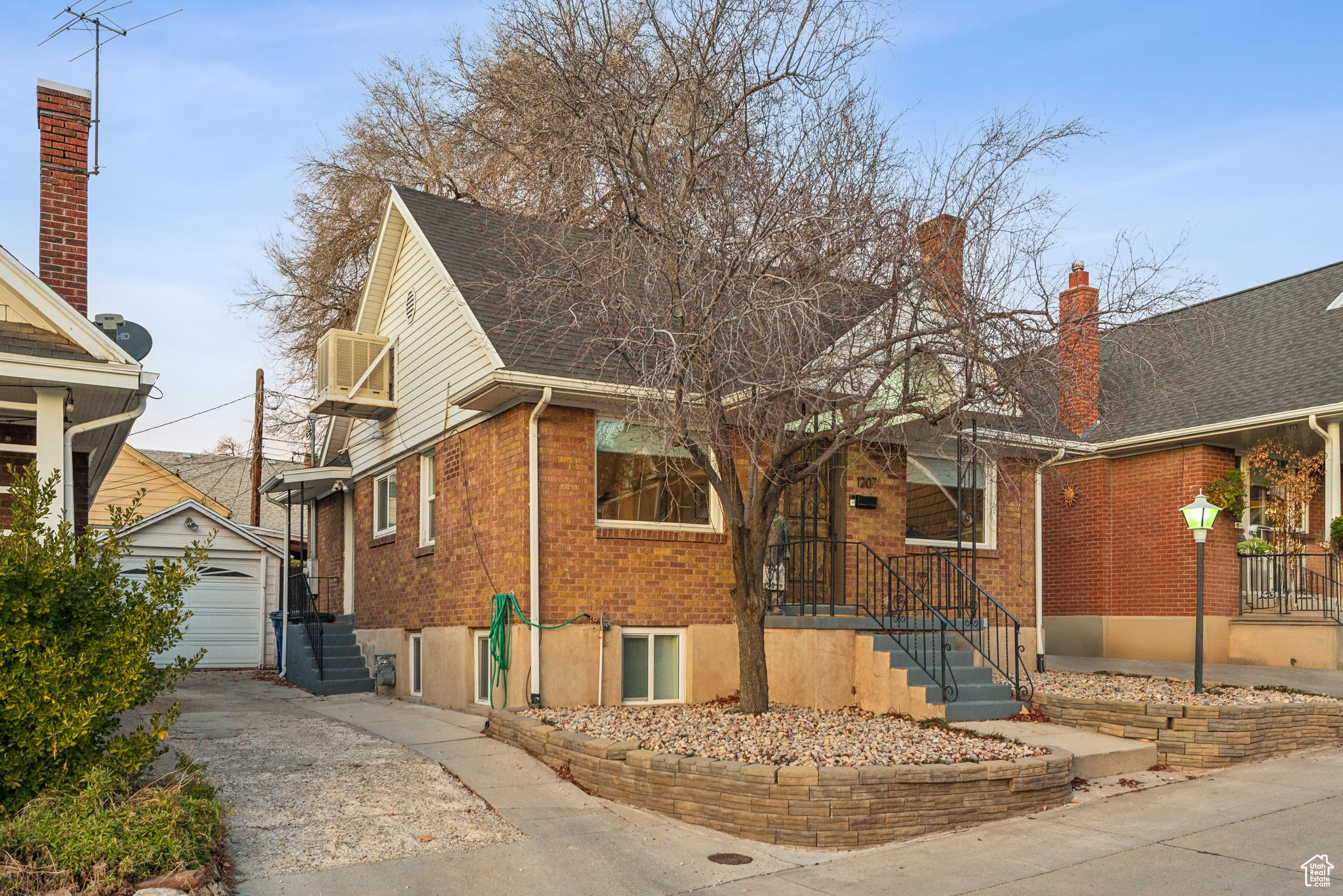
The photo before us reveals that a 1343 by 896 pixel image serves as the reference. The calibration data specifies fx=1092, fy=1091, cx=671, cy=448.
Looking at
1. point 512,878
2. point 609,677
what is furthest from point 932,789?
point 609,677

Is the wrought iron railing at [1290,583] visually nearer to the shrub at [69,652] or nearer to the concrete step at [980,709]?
the concrete step at [980,709]

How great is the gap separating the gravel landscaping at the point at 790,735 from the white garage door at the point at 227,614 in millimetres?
11649

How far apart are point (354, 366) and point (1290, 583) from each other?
14055 millimetres

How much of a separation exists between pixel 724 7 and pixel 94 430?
7267mm

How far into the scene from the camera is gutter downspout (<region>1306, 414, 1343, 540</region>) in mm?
15008

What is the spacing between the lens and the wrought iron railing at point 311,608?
15.9 m

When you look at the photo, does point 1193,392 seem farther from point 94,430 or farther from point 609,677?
point 94,430

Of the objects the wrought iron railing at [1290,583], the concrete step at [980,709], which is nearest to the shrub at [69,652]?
the concrete step at [980,709]

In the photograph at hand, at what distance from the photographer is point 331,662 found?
1602 cm

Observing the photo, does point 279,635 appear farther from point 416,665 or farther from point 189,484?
point 189,484

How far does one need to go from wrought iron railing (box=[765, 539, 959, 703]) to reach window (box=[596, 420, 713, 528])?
125 centimetres

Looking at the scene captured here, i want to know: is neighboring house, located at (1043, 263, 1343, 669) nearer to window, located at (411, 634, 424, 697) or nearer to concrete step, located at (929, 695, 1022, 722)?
concrete step, located at (929, 695, 1022, 722)

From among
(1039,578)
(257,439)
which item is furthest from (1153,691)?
(257,439)

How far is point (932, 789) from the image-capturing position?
794 centimetres
